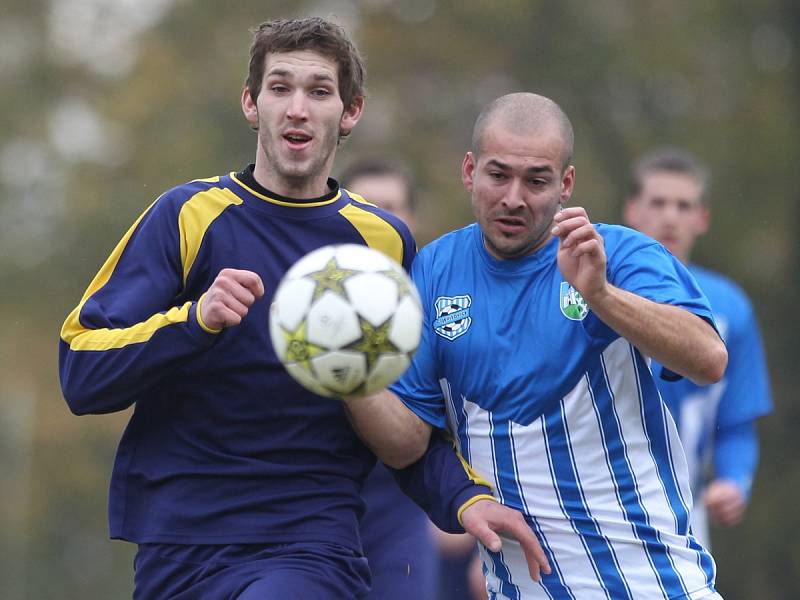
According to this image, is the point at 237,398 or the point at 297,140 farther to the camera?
the point at 297,140

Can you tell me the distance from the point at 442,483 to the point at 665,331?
3.40 ft

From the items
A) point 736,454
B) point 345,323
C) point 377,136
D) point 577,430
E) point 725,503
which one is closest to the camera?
point 345,323

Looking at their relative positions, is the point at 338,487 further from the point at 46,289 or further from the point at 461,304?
the point at 46,289

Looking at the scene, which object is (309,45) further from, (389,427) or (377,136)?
(377,136)

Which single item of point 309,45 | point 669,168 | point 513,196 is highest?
point 669,168

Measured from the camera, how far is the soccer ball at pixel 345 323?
4699 mm

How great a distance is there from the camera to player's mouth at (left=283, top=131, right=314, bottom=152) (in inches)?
218

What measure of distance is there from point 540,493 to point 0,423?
21.4 metres

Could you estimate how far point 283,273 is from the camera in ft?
18.0

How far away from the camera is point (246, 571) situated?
523 centimetres

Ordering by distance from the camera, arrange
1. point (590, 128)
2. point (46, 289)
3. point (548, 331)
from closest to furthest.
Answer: point (548, 331)
point (590, 128)
point (46, 289)

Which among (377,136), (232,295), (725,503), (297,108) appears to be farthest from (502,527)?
(377,136)

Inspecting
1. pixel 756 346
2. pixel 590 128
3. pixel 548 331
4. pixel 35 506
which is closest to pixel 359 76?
pixel 548 331

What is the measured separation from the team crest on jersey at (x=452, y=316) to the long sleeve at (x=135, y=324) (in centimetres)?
86
